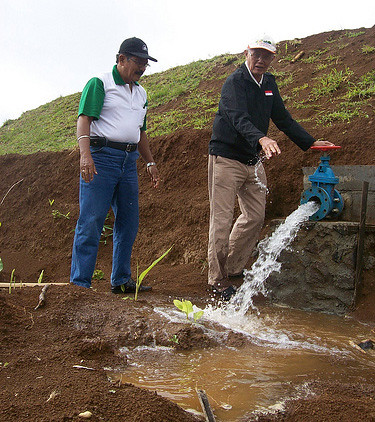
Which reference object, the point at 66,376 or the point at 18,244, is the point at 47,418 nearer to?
the point at 66,376

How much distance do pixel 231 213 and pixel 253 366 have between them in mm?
1685

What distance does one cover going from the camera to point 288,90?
739 cm

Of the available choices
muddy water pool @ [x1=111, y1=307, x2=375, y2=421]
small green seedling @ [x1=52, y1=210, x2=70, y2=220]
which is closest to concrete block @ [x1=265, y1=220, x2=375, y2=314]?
muddy water pool @ [x1=111, y1=307, x2=375, y2=421]

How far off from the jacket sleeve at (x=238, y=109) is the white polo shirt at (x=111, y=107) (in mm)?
789

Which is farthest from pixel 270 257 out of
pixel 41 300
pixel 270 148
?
pixel 41 300

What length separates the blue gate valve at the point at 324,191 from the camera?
420 centimetres

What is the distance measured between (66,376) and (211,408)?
671mm

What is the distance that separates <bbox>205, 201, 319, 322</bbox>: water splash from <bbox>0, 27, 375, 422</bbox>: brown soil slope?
0.41 meters

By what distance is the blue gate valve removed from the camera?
420 centimetres

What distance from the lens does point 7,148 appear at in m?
11.4

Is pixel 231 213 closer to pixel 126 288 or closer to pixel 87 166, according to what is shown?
pixel 126 288

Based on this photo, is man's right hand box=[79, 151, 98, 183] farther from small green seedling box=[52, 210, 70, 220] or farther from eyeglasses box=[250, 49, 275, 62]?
small green seedling box=[52, 210, 70, 220]

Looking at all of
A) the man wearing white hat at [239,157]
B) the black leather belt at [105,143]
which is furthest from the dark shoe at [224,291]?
the black leather belt at [105,143]

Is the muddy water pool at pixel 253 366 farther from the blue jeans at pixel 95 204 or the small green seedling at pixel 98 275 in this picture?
the small green seedling at pixel 98 275
